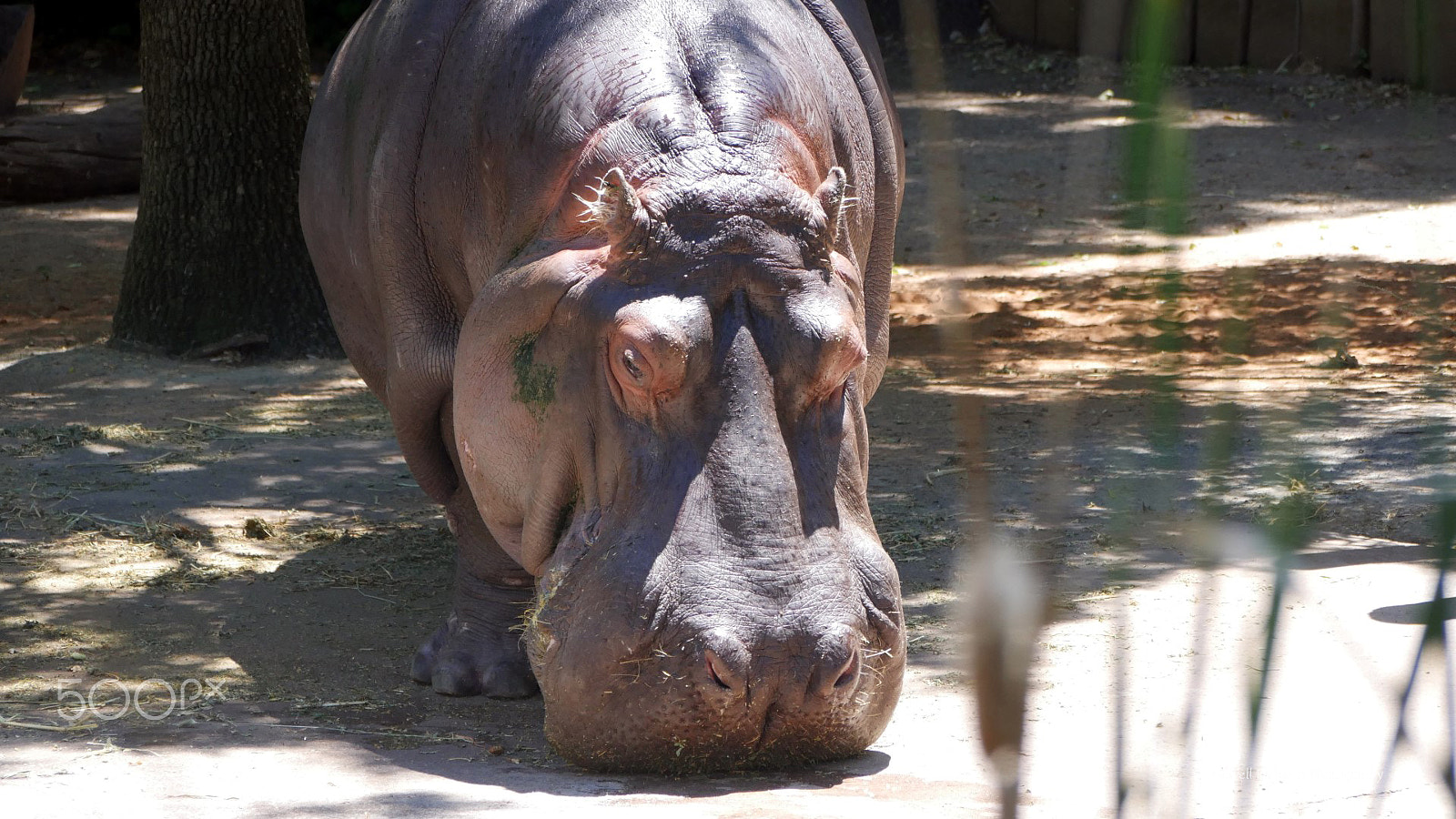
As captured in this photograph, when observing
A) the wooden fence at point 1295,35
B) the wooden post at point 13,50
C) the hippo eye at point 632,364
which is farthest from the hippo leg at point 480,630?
the wooden post at point 13,50

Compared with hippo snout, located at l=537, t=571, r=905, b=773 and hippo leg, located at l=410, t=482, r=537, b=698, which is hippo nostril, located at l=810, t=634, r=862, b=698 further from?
hippo leg, located at l=410, t=482, r=537, b=698

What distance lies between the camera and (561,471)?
330 cm

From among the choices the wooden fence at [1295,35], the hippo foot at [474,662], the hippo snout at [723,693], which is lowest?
the hippo foot at [474,662]

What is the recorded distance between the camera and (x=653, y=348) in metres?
3.03

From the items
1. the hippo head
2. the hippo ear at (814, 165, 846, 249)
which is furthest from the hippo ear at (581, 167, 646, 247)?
the hippo ear at (814, 165, 846, 249)

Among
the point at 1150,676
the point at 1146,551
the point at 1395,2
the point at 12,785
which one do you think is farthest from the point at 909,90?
the point at 12,785

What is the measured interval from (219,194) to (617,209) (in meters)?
5.27

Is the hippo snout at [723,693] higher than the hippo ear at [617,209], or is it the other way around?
the hippo ear at [617,209]

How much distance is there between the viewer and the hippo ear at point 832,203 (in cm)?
326

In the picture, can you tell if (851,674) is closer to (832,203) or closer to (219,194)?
(832,203)

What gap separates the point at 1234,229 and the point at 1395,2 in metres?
4.85

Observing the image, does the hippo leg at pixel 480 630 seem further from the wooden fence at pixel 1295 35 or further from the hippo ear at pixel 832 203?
the wooden fence at pixel 1295 35

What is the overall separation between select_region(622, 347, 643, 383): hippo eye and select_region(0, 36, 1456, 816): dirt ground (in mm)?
621

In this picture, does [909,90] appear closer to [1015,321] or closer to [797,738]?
[1015,321]
